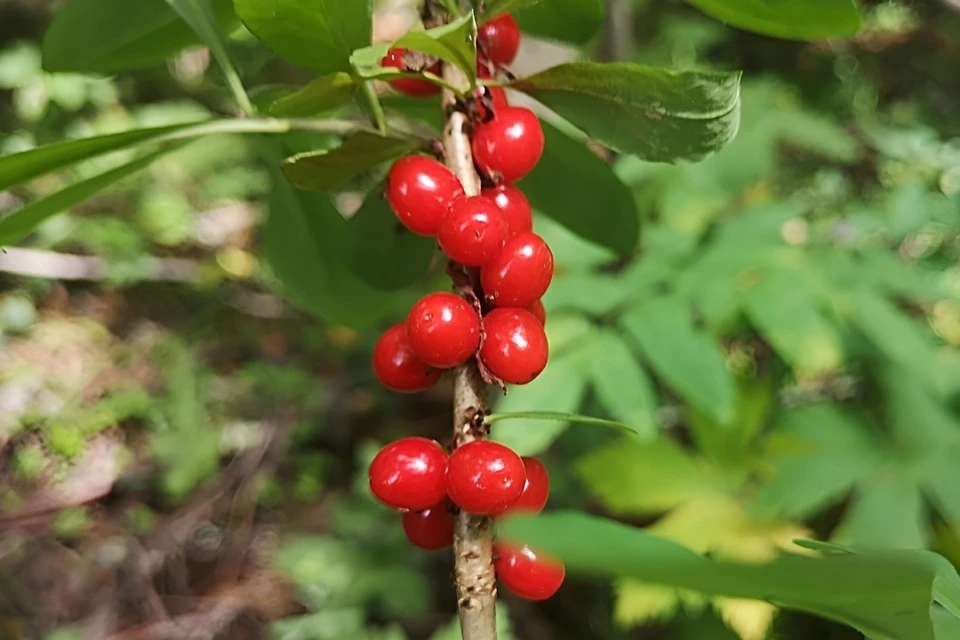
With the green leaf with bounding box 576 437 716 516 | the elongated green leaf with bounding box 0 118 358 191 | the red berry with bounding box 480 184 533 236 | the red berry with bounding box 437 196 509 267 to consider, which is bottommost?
the green leaf with bounding box 576 437 716 516

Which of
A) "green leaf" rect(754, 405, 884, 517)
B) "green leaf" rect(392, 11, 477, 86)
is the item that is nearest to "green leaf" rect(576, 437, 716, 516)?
"green leaf" rect(754, 405, 884, 517)

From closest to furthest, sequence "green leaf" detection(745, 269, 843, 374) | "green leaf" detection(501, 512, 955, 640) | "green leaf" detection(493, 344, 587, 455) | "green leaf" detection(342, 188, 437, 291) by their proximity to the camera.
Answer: "green leaf" detection(501, 512, 955, 640) → "green leaf" detection(342, 188, 437, 291) → "green leaf" detection(493, 344, 587, 455) → "green leaf" detection(745, 269, 843, 374)

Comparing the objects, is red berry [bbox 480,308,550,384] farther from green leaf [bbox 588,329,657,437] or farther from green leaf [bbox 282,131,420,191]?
green leaf [bbox 588,329,657,437]

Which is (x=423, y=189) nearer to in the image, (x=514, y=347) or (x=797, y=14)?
(x=514, y=347)

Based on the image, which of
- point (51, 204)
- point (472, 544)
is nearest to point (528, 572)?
point (472, 544)

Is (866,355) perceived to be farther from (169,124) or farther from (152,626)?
(152,626)

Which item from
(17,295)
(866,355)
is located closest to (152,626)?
(17,295)
